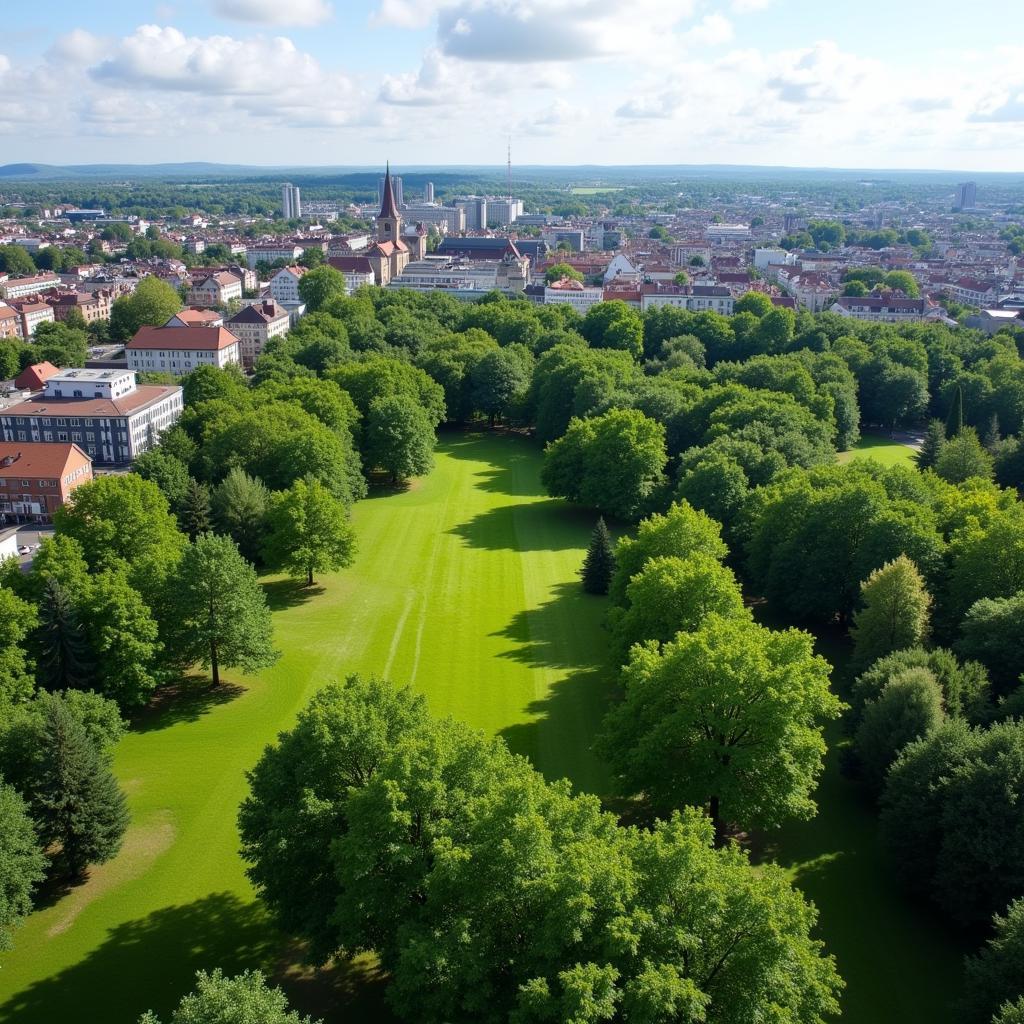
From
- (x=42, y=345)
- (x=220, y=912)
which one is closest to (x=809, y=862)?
(x=220, y=912)

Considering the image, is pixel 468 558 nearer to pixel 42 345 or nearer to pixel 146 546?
pixel 146 546

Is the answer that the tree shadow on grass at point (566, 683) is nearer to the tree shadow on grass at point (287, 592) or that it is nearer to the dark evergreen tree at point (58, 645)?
the tree shadow on grass at point (287, 592)

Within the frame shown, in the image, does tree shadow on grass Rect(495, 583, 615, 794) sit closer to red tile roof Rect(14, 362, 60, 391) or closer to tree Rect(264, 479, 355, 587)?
tree Rect(264, 479, 355, 587)

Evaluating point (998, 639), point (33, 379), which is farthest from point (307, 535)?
point (33, 379)

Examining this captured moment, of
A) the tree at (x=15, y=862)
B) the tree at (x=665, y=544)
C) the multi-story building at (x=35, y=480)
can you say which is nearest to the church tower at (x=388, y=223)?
the multi-story building at (x=35, y=480)

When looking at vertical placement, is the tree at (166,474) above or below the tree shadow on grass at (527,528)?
above

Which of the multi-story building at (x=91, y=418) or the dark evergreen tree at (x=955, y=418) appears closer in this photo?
the dark evergreen tree at (x=955, y=418)

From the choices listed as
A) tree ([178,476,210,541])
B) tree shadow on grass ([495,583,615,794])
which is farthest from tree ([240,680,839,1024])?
tree ([178,476,210,541])

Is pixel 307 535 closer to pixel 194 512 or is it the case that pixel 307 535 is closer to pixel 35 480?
pixel 194 512
